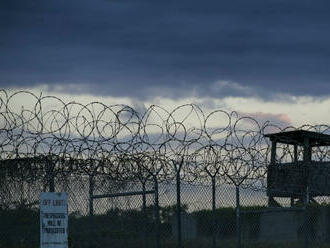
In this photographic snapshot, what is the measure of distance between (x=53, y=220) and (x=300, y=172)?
13.1 metres

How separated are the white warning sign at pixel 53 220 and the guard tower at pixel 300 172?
34.8 feet

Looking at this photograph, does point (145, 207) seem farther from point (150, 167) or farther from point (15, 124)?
point (15, 124)

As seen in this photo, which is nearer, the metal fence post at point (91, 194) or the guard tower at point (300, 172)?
the metal fence post at point (91, 194)

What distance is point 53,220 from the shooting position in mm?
10219

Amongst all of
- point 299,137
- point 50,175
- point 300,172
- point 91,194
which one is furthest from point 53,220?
point 299,137

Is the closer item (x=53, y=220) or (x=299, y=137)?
(x=53, y=220)

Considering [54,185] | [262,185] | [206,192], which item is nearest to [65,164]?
[54,185]

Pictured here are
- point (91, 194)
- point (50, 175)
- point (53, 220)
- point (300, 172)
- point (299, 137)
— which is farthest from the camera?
point (299, 137)

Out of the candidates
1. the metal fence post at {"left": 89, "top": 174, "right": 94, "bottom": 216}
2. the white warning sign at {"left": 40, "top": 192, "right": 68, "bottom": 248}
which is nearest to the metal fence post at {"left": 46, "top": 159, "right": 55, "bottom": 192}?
the metal fence post at {"left": 89, "top": 174, "right": 94, "bottom": 216}

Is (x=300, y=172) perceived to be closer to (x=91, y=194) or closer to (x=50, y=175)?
(x=91, y=194)

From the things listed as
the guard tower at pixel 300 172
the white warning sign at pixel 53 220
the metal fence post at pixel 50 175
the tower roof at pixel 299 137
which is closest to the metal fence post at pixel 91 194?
the metal fence post at pixel 50 175

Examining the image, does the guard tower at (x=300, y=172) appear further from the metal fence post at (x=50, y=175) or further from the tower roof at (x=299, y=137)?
the metal fence post at (x=50, y=175)

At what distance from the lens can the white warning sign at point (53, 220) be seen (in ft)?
33.2

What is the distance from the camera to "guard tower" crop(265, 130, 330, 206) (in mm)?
A: 21250
